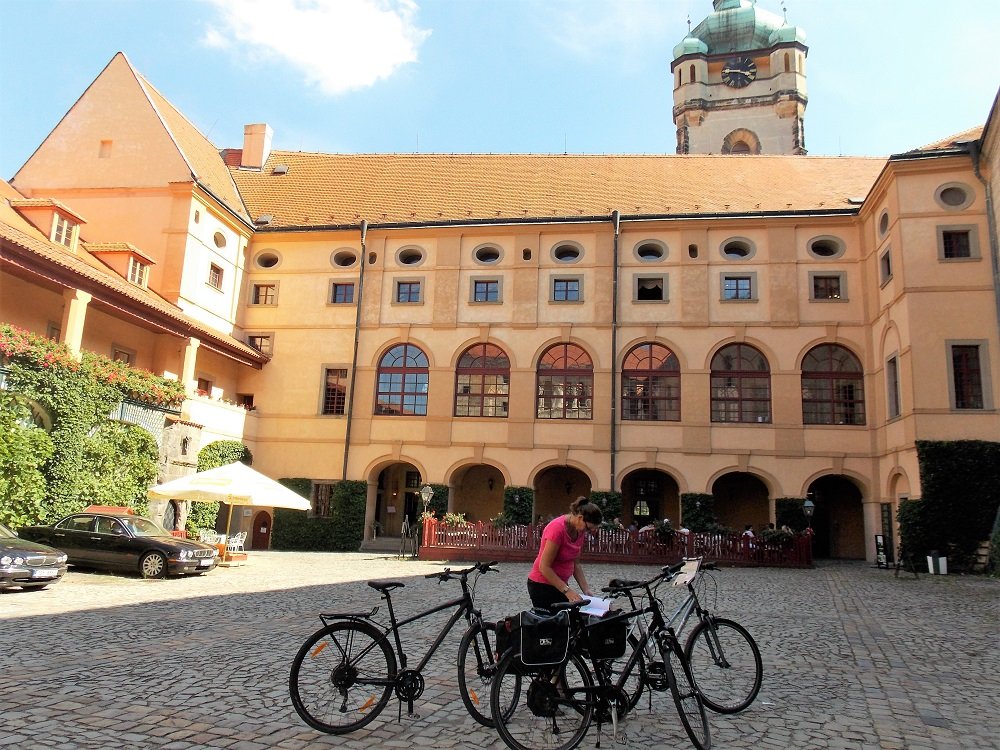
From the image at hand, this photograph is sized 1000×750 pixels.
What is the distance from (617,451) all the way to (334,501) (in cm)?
1101

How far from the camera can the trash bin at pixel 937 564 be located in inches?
815

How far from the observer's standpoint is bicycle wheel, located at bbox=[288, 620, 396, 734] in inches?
215

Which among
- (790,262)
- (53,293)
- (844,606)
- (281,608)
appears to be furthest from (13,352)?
(790,262)

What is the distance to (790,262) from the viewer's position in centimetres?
2823

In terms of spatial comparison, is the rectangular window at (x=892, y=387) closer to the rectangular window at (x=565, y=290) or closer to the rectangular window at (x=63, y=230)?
the rectangular window at (x=565, y=290)

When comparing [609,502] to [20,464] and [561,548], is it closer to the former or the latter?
[20,464]

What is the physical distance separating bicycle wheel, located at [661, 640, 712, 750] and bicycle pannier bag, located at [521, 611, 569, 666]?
0.84 m

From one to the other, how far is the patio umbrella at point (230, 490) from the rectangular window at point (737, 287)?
18.0 m

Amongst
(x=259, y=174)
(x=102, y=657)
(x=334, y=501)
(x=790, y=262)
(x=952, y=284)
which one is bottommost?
(x=102, y=657)

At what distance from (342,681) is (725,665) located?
3.14 metres

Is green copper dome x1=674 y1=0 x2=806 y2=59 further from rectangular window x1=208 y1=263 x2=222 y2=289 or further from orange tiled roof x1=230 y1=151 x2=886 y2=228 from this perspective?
rectangular window x1=208 y1=263 x2=222 y2=289

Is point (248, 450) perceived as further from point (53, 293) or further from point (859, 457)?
point (859, 457)

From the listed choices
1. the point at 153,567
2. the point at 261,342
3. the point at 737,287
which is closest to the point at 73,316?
the point at 153,567

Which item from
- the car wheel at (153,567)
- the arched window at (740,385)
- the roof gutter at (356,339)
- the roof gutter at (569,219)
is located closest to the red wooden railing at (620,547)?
the arched window at (740,385)
